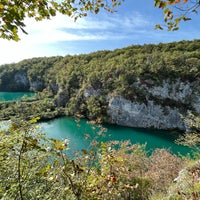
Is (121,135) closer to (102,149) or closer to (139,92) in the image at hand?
(139,92)

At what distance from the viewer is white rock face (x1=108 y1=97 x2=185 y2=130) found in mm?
34062

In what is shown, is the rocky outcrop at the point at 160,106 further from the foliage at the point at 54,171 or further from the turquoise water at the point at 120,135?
the foliage at the point at 54,171

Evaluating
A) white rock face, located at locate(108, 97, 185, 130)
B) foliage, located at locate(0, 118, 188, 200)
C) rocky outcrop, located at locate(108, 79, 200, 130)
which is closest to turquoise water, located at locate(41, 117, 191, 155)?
white rock face, located at locate(108, 97, 185, 130)

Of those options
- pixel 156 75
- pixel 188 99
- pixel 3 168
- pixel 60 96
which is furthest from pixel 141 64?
pixel 3 168

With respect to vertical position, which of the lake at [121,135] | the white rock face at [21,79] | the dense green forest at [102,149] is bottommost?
the white rock face at [21,79]

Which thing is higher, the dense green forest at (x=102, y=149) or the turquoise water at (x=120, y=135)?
the dense green forest at (x=102, y=149)

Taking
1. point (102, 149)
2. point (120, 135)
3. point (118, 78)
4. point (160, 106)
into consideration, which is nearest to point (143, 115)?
point (160, 106)

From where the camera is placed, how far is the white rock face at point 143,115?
3406 cm

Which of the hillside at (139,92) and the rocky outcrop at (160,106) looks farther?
the hillside at (139,92)

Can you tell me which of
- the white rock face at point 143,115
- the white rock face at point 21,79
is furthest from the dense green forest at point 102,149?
the white rock face at point 21,79

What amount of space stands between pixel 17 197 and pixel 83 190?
59.5 inches

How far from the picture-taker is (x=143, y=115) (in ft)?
118

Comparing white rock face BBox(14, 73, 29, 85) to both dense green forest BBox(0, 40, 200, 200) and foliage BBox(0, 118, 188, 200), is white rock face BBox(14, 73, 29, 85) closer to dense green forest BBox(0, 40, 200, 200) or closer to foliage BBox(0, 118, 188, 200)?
dense green forest BBox(0, 40, 200, 200)

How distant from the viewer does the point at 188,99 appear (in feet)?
114
